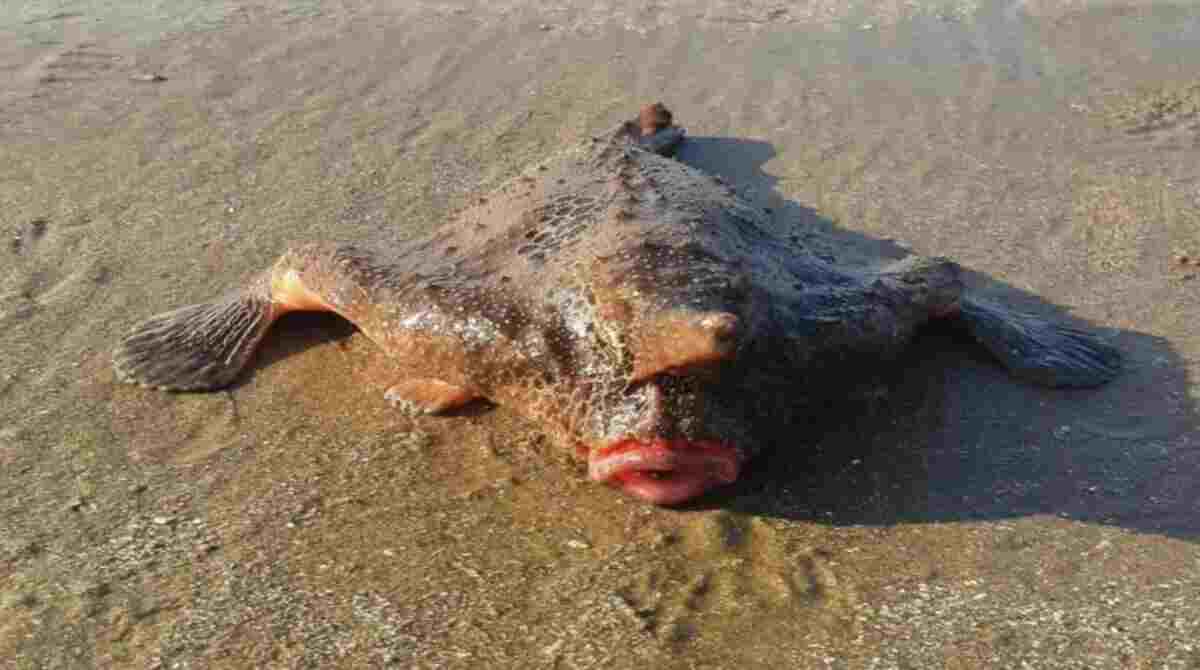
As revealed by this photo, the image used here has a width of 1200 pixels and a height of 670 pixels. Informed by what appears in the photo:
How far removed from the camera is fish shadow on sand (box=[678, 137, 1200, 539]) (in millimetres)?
4340

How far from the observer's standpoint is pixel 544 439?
462 centimetres

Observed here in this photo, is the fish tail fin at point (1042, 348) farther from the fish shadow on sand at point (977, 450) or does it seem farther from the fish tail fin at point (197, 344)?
the fish tail fin at point (197, 344)

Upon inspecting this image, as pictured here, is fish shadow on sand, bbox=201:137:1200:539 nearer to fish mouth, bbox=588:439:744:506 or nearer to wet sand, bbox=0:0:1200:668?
wet sand, bbox=0:0:1200:668

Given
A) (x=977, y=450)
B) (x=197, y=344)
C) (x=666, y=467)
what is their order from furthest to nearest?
1. (x=197, y=344)
2. (x=977, y=450)
3. (x=666, y=467)

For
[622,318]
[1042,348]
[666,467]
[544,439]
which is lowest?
[1042,348]

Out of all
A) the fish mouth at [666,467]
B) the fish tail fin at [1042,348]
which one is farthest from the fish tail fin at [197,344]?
the fish tail fin at [1042,348]

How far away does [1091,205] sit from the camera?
7.09 meters

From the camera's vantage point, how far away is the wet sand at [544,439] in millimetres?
3742

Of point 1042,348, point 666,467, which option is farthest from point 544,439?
point 1042,348

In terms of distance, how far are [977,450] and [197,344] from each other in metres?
2.97

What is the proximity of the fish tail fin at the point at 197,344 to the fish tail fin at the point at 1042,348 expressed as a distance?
2842 mm

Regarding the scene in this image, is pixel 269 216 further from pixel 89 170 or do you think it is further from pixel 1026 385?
pixel 1026 385

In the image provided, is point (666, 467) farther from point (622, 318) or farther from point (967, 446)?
point (967, 446)

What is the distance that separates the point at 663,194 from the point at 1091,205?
126 inches
